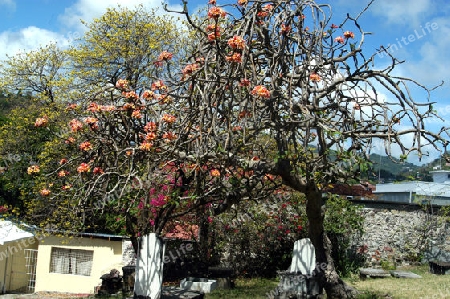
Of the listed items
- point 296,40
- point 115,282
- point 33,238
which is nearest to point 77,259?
point 33,238

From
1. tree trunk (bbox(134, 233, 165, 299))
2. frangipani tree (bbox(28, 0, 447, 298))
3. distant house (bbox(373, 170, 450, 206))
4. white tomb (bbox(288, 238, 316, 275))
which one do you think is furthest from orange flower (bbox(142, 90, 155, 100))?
distant house (bbox(373, 170, 450, 206))

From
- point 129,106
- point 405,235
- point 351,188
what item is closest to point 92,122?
point 129,106

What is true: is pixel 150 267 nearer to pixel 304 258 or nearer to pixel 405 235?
pixel 304 258

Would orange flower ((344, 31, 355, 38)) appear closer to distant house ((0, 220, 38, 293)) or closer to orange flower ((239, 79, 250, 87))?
orange flower ((239, 79, 250, 87))

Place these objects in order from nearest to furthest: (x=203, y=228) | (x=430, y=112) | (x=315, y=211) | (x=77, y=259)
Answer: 1. (x=430, y=112)
2. (x=315, y=211)
3. (x=203, y=228)
4. (x=77, y=259)

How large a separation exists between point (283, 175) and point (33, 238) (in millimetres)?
10757

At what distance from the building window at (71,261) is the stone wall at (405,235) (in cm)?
797

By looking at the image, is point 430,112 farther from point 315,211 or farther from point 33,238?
point 33,238

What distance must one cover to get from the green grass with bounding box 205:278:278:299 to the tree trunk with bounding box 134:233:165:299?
2.47 metres

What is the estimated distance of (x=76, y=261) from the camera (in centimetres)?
1436

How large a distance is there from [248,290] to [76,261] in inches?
249

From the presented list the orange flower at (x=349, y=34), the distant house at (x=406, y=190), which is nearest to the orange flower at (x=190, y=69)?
the orange flower at (x=349, y=34)

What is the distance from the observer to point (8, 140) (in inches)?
637

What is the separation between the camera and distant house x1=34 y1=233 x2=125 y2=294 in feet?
44.9
